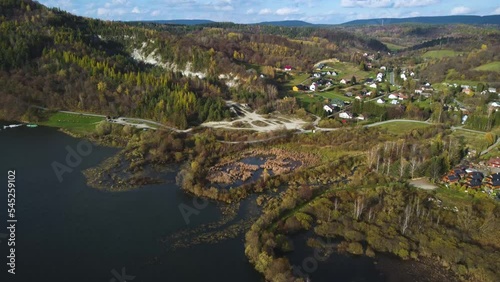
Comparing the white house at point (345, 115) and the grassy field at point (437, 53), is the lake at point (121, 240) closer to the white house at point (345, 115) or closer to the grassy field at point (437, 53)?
the white house at point (345, 115)

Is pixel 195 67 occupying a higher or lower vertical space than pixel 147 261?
higher

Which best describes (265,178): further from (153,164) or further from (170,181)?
(153,164)

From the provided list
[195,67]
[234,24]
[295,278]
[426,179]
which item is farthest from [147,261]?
[234,24]

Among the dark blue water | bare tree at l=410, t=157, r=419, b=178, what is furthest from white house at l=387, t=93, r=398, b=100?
the dark blue water

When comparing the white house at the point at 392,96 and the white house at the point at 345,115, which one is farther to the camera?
the white house at the point at 392,96

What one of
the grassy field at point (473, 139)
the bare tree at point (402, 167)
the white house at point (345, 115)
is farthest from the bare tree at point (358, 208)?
the white house at point (345, 115)

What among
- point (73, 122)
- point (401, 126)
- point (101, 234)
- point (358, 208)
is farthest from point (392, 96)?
point (101, 234)
